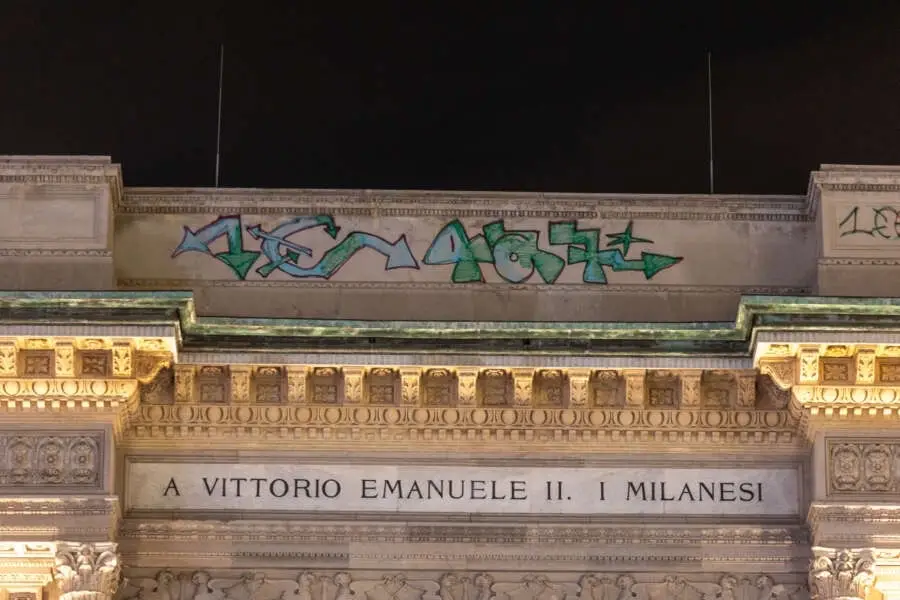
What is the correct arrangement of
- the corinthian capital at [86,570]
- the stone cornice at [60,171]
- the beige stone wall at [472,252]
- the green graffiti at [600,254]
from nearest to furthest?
the corinthian capital at [86,570] → the stone cornice at [60,171] → the beige stone wall at [472,252] → the green graffiti at [600,254]

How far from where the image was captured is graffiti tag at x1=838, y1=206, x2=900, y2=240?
35906 millimetres

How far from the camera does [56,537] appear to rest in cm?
3353

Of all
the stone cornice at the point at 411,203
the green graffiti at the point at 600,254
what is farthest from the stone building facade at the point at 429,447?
the green graffiti at the point at 600,254

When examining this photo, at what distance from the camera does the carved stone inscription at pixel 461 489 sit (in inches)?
1358

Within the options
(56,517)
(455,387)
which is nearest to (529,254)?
(455,387)

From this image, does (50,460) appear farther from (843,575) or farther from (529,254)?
(843,575)

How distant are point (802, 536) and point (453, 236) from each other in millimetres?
5297

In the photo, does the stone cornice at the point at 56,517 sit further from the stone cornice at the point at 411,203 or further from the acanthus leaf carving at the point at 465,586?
the stone cornice at the point at 411,203

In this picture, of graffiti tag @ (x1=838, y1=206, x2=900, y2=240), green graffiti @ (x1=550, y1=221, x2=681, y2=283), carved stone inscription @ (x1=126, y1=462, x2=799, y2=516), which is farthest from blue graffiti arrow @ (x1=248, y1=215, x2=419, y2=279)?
graffiti tag @ (x1=838, y1=206, x2=900, y2=240)

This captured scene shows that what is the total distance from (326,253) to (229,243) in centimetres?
109

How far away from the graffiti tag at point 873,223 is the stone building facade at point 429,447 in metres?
0.61

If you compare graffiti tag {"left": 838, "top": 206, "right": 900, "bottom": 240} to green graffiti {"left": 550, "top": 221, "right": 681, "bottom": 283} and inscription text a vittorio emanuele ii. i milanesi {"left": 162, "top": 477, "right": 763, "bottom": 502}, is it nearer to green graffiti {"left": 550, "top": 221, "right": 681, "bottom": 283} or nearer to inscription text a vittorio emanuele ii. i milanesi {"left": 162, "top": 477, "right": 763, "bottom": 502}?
green graffiti {"left": 550, "top": 221, "right": 681, "bottom": 283}

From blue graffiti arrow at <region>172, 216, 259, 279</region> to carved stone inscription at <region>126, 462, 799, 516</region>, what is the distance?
2671 mm

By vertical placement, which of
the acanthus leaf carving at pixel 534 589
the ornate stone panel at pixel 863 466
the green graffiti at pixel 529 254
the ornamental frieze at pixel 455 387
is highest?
the green graffiti at pixel 529 254
